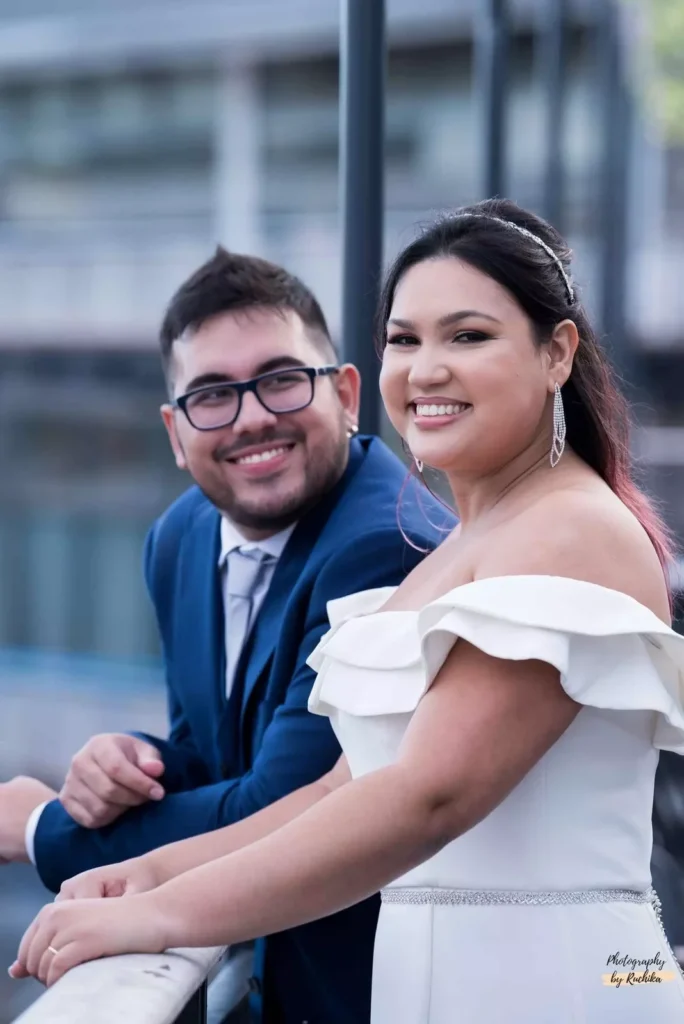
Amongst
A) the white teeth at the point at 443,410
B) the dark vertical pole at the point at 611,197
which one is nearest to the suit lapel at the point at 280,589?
the white teeth at the point at 443,410

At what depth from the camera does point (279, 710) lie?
1504 millimetres

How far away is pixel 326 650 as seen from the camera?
125cm

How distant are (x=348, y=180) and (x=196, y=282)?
433mm

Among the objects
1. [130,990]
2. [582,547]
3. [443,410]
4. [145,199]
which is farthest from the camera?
[145,199]

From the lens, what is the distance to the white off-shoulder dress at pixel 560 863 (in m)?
1.06

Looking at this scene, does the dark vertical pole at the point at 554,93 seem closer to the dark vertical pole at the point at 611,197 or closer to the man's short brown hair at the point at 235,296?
the dark vertical pole at the point at 611,197

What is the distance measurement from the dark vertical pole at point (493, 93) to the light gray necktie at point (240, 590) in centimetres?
237

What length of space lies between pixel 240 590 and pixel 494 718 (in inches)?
30.9

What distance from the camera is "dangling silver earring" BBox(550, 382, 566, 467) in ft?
3.94

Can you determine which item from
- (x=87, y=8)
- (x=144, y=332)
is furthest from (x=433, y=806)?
(x=87, y=8)

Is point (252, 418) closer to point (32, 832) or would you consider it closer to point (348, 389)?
point (348, 389)

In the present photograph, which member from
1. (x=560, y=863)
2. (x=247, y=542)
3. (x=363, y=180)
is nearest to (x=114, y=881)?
(x=560, y=863)

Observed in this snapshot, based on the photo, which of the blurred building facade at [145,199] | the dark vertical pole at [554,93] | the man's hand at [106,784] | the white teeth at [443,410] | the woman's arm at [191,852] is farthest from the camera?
the blurred building facade at [145,199]

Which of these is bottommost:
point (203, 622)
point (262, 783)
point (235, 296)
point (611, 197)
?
point (262, 783)
